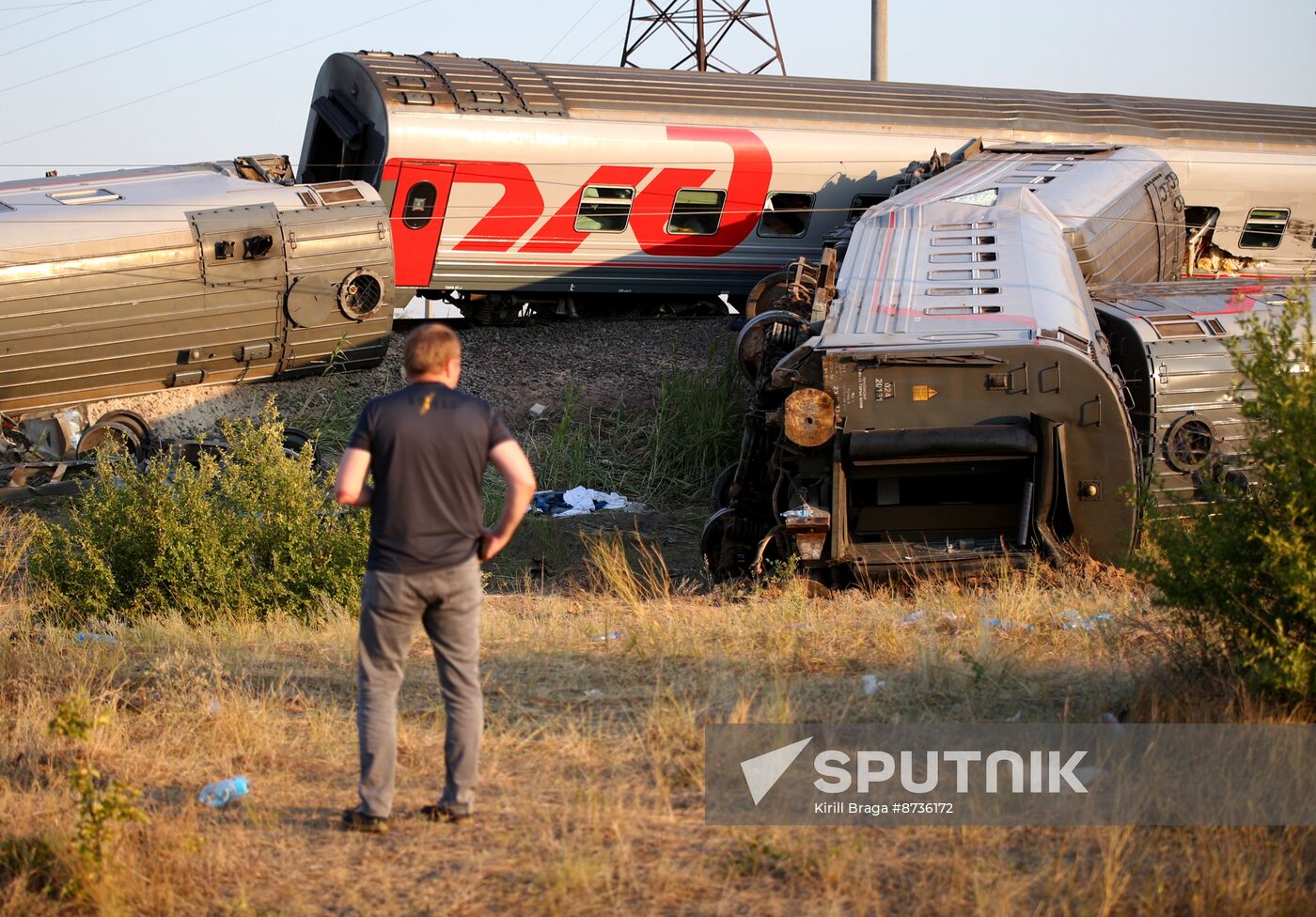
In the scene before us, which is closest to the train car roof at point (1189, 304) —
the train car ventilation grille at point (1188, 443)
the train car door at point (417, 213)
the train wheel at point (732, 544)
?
the train car ventilation grille at point (1188, 443)

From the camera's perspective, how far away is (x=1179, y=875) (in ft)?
14.4

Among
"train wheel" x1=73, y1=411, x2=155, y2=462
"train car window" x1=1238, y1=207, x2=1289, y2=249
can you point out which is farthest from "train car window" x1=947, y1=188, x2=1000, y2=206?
"train wheel" x1=73, y1=411, x2=155, y2=462

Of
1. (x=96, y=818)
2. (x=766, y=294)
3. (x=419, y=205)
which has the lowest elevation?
(x=766, y=294)

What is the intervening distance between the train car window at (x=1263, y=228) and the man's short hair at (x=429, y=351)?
57.4 feet

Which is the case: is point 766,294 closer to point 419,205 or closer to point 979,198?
point 979,198

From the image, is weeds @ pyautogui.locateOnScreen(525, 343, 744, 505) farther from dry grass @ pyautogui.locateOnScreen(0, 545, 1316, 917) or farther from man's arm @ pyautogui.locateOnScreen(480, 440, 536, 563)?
man's arm @ pyautogui.locateOnScreen(480, 440, 536, 563)

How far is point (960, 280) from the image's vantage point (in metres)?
11.0

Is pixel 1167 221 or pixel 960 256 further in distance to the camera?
pixel 1167 221

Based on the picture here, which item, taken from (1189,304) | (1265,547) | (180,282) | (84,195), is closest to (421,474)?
(1265,547)

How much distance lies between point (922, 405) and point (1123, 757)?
430cm

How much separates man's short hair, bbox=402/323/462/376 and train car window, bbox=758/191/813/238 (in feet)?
45.2

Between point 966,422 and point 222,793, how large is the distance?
19.3 feet

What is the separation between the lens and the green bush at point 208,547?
9.17m

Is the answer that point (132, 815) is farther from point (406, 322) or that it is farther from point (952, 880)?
point (406, 322)
